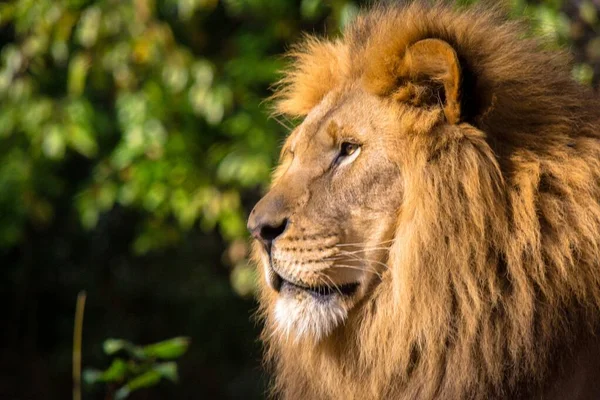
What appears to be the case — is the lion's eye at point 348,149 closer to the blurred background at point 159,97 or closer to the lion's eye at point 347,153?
the lion's eye at point 347,153

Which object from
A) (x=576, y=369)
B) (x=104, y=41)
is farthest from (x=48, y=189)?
(x=576, y=369)

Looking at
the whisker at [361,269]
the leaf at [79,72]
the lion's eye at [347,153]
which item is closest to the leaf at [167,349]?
the whisker at [361,269]

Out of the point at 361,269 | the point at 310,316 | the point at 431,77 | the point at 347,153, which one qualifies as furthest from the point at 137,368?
the point at 431,77

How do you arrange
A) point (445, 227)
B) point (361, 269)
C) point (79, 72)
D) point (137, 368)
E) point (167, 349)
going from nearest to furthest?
point (445, 227), point (361, 269), point (167, 349), point (137, 368), point (79, 72)

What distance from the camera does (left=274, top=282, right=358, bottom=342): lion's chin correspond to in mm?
2822

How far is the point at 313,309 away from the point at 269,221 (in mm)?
275

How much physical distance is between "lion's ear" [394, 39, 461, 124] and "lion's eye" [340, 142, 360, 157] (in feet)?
0.60

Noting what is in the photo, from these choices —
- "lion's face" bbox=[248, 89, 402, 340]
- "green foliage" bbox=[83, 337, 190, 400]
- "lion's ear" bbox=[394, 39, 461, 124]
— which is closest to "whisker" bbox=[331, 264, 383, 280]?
"lion's face" bbox=[248, 89, 402, 340]

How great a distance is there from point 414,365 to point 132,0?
3626mm

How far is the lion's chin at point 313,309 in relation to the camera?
2822mm

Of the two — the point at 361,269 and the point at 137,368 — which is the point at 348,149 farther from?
the point at 137,368

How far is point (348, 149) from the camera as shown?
2889mm

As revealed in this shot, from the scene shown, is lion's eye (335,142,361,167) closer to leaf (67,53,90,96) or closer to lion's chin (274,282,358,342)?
lion's chin (274,282,358,342)

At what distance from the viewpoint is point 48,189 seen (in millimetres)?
7227
